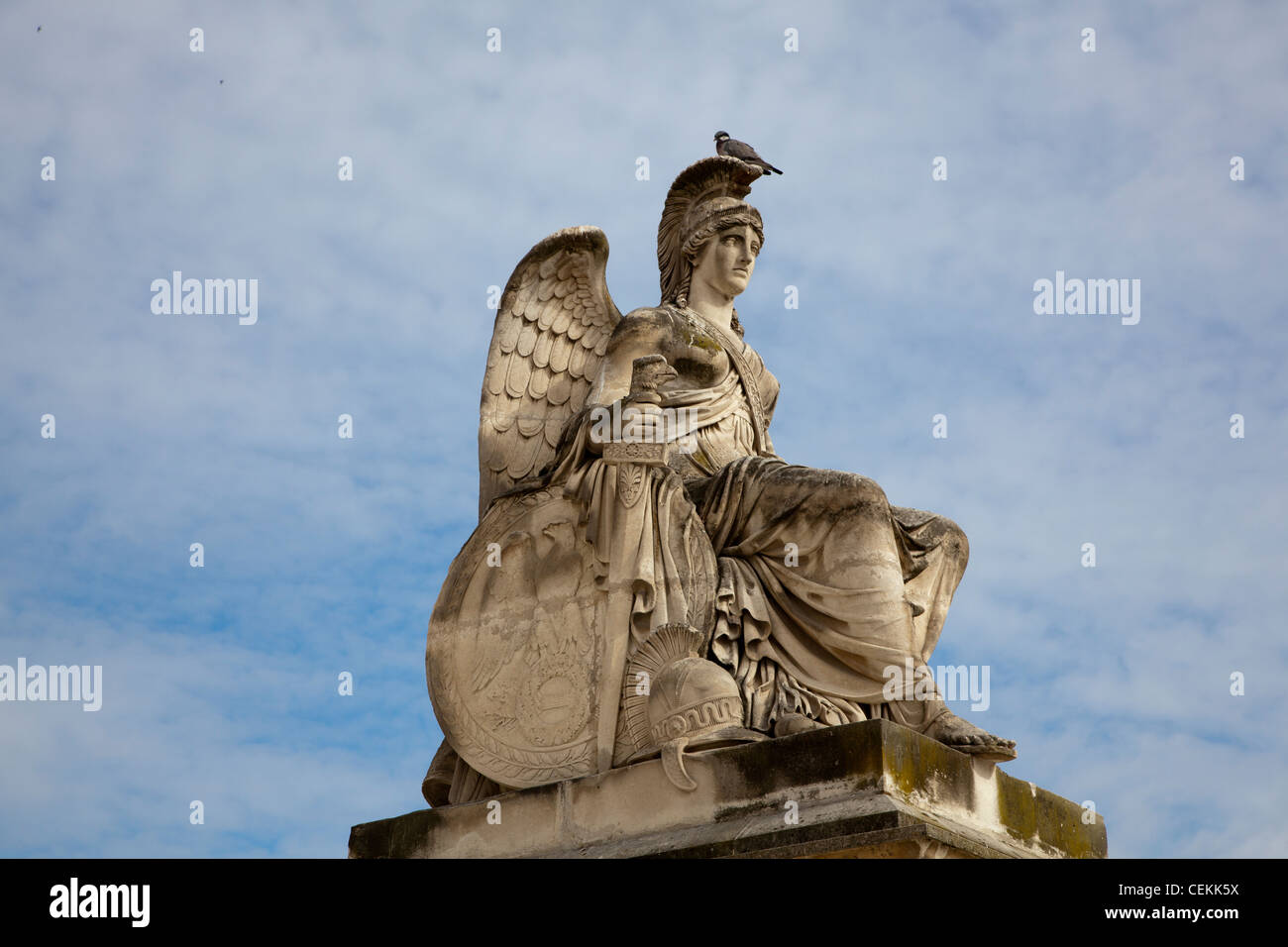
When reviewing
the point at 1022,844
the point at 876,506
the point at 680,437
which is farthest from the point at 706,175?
the point at 1022,844

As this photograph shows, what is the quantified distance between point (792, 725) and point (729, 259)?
3.42 metres

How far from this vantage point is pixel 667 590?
407 inches

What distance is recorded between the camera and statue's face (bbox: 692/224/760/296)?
1190cm

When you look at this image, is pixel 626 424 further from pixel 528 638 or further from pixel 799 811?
pixel 799 811

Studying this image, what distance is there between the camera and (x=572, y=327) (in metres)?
12.1

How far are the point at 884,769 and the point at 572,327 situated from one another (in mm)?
4105

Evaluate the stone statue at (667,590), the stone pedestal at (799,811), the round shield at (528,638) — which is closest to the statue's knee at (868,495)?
the stone statue at (667,590)

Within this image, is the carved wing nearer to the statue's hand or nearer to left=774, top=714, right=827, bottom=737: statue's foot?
the statue's hand

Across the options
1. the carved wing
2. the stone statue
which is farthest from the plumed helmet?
the carved wing

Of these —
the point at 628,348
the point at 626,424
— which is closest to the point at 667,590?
the point at 626,424

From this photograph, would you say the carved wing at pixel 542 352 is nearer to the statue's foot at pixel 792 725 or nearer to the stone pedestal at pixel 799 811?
the stone pedestal at pixel 799 811

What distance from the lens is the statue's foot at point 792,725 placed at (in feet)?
31.6

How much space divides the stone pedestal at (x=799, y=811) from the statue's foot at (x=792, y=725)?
0.70 feet

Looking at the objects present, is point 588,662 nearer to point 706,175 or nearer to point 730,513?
point 730,513
